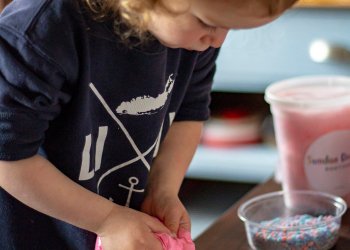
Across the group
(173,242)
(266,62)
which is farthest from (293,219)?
(266,62)

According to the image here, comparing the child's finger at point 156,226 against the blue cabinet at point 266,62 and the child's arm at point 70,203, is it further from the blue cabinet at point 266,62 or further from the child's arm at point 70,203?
the blue cabinet at point 266,62

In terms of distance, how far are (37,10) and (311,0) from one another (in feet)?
2.79

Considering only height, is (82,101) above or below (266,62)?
above

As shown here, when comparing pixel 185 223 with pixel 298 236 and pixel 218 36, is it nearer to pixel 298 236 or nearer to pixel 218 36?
pixel 298 236

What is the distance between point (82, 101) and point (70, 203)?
0.32ft

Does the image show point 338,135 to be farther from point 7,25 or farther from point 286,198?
point 7,25

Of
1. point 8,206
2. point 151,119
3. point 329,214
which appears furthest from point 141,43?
point 329,214

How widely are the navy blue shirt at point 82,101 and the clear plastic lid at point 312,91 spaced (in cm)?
11

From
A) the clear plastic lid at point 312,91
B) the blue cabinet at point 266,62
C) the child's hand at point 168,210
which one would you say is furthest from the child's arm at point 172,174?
the blue cabinet at point 266,62

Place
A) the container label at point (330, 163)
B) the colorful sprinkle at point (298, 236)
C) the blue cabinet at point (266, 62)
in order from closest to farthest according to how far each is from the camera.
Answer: the colorful sprinkle at point (298, 236), the container label at point (330, 163), the blue cabinet at point (266, 62)

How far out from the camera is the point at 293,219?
907mm

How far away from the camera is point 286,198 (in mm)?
956

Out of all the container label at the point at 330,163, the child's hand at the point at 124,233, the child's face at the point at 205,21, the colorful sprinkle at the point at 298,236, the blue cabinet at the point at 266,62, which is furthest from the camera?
the blue cabinet at the point at 266,62

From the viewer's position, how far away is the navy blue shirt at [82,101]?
0.67 meters
